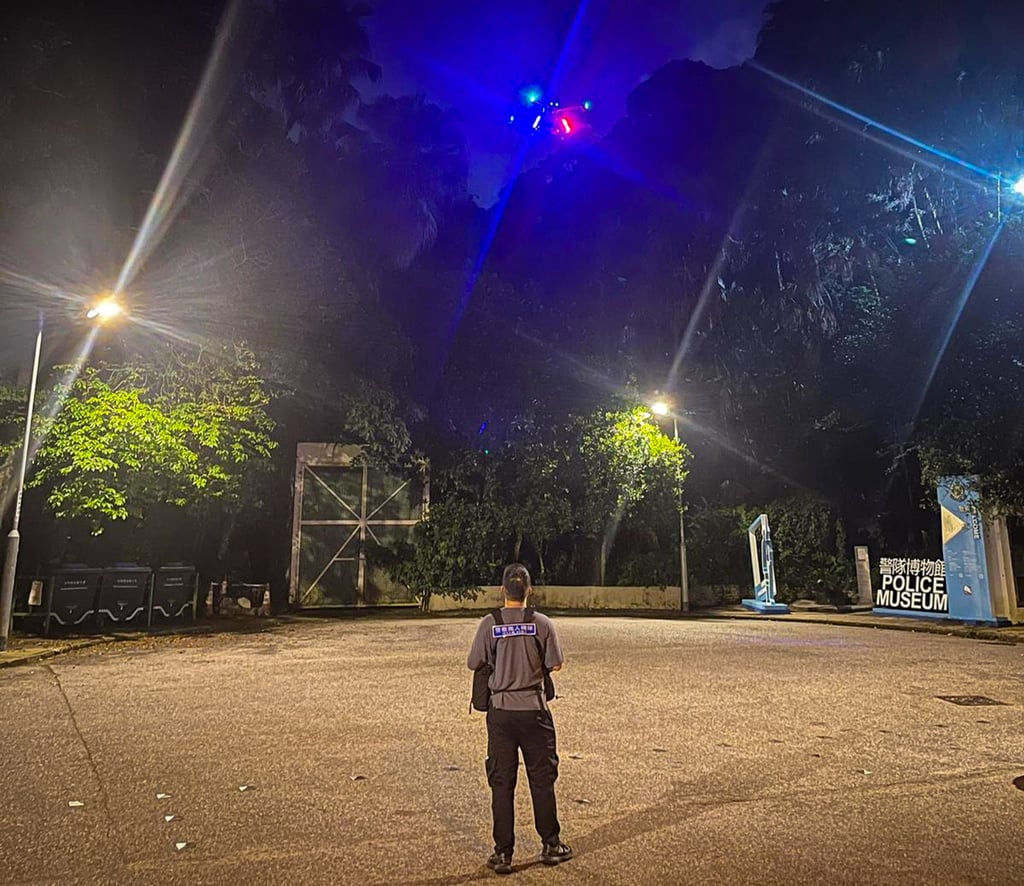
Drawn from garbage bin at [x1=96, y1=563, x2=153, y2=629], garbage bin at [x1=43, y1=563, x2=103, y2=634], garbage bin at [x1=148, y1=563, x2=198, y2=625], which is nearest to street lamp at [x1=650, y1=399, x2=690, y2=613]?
garbage bin at [x1=148, y1=563, x2=198, y2=625]

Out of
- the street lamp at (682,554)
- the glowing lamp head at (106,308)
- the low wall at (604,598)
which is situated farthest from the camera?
the low wall at (604,598)

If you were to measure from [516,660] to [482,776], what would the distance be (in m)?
2.05

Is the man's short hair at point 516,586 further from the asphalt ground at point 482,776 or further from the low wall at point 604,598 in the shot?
the low wall at point 604,598

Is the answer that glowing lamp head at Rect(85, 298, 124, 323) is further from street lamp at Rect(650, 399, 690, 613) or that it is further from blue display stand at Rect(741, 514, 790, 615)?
blue display stand at Rect(741, 514, 790, 615)

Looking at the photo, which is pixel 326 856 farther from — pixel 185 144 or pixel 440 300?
pixel 440 300

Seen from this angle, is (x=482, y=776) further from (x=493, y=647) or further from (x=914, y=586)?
(x=914, y=586)

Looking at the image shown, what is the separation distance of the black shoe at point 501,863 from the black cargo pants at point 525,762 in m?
0.09

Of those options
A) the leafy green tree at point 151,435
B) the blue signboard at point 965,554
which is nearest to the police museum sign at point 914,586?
the blue signboard at point 965,554

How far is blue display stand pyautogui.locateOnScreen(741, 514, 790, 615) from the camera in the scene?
2403cm

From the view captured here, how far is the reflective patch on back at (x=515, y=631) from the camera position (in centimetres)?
464

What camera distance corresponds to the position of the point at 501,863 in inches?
170

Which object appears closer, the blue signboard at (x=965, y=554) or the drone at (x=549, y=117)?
the blue signboard at (x=965, y=554)

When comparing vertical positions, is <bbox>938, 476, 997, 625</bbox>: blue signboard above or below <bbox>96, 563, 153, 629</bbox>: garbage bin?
above

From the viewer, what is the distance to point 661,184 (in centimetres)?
3600
